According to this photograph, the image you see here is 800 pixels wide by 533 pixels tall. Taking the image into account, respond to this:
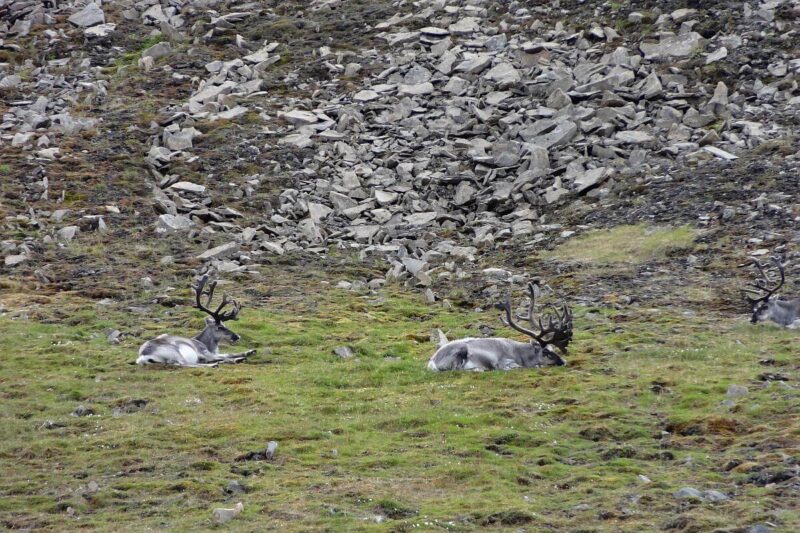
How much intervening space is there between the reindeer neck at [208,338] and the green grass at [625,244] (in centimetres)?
903

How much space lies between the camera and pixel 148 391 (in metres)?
17.4

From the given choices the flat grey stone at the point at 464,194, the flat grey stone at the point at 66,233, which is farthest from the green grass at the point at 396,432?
the flat grey stone at the point at 464,194

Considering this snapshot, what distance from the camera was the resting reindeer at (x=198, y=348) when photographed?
19.1 meters

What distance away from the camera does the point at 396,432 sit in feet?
49.3

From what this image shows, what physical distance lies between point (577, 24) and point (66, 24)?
20331 millimetres

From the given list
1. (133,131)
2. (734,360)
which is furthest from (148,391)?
(133,131)

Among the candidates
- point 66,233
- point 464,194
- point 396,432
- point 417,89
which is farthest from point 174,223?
point 396,432

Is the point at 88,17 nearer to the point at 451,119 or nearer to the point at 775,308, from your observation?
the point at 451,119

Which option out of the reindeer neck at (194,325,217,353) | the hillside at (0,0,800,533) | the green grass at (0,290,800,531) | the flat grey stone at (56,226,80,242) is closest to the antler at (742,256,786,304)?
the hillside at (0,0,800,533)

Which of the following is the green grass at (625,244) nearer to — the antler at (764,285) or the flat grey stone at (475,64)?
the antler at (764,285)

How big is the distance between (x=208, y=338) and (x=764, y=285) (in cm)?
1055

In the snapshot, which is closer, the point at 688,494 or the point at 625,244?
the point at 688,494

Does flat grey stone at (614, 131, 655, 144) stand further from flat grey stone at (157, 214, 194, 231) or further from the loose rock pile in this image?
flat grey stone at (157, 214, 194, 231)

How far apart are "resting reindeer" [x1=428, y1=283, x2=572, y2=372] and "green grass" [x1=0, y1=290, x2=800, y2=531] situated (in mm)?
339
